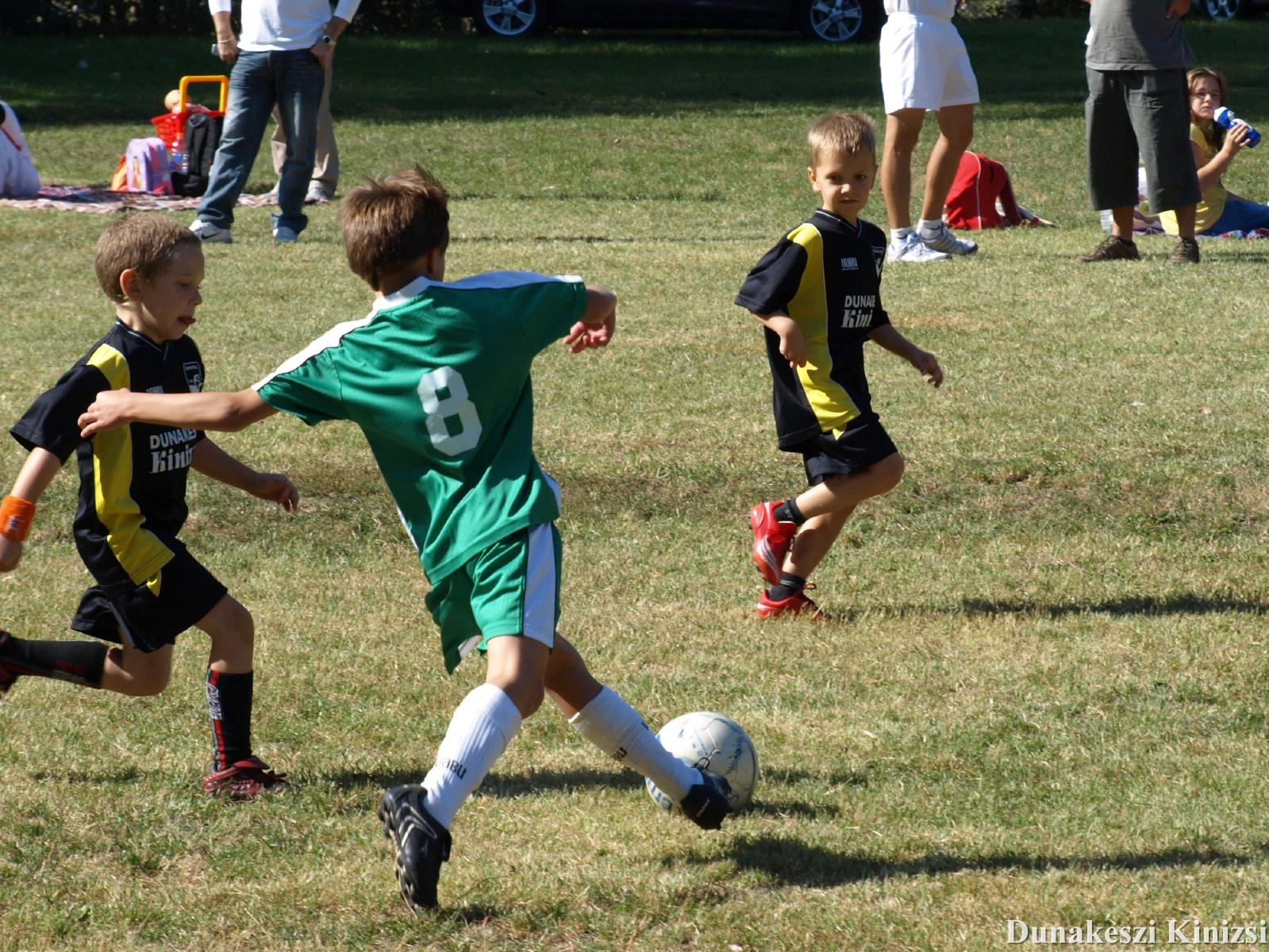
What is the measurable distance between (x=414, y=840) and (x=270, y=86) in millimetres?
8480

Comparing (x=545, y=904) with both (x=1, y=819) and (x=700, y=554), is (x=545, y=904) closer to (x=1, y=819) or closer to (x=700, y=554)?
(x=1, y=819)

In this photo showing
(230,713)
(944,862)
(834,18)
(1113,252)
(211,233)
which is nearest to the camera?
(944,862)

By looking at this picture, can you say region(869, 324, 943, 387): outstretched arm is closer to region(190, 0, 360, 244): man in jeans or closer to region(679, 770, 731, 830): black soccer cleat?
region(679, 770, 731, 830): black soccer cleat

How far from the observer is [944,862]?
353 centimetres

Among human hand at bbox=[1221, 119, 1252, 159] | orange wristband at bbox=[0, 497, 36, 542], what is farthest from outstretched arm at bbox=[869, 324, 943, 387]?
human hand at bbox=[1221, 119, 1252, 159]

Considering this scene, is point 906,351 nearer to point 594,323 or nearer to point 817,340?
point 817,340

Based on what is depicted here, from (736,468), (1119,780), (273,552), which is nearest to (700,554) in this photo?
(736,468)

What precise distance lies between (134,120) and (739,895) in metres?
15.7

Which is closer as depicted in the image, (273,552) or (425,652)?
(425,652)

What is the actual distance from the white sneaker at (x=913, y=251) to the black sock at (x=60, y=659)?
6.89 metres

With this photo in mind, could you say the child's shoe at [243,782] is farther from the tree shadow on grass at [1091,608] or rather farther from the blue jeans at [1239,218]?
the blue jeans at [1239,218]

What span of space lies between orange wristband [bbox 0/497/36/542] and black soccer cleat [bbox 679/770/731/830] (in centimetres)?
158

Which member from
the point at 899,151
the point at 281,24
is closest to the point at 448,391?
the point at 899,151

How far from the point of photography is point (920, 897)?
336 centimetres
